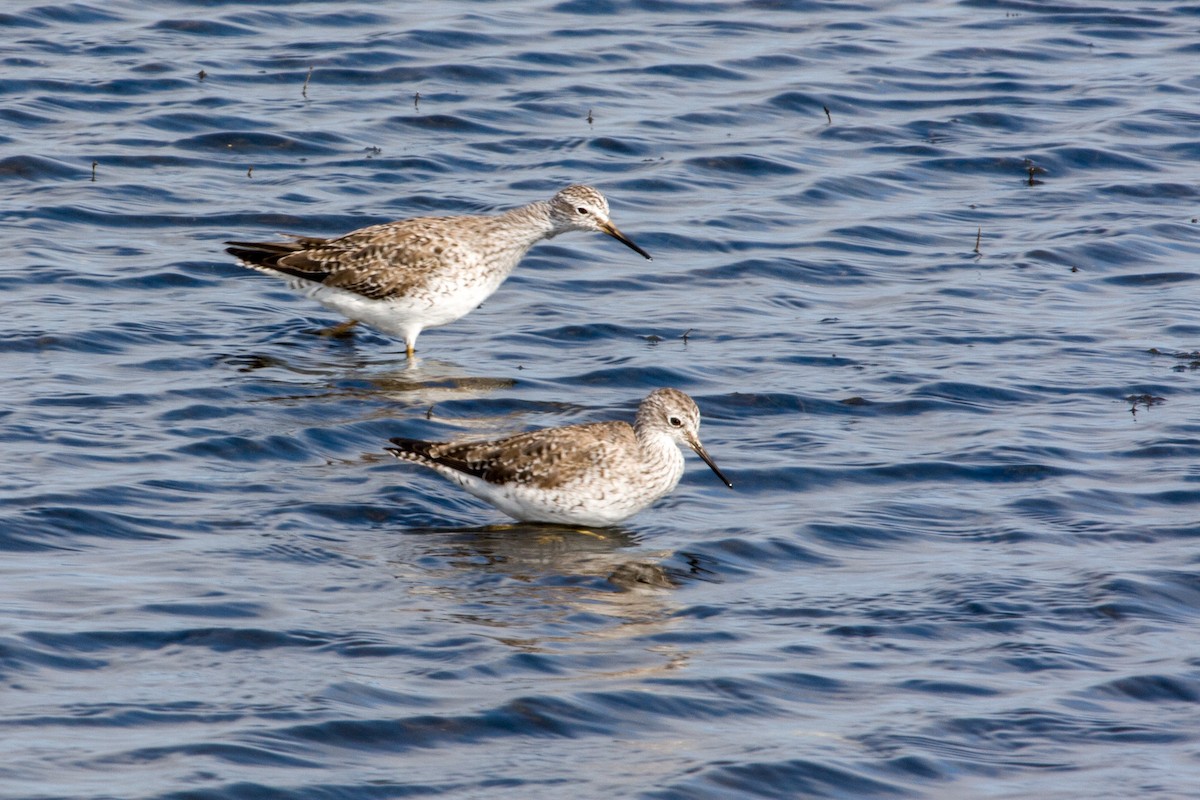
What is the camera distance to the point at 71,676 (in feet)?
28.4

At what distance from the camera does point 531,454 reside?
1118 centimetres

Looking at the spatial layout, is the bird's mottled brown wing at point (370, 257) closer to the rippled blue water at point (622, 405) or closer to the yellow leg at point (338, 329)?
the rippled blue water at point (622, 405)

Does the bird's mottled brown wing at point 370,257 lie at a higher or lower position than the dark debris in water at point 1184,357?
higher

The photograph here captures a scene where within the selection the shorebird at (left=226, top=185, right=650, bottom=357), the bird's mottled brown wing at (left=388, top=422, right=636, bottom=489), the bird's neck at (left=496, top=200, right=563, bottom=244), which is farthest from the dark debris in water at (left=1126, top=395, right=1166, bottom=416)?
the bird's neck at (left=496, top=200, right=563, bottom=244)

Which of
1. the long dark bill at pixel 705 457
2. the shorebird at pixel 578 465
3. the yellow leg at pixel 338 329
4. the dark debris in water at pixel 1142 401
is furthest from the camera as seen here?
the yellow leg at pixel 338 329

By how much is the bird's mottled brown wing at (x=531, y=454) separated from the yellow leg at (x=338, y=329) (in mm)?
4188

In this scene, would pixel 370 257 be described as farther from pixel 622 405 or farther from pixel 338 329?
pixel 622 405

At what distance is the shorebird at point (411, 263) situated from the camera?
14.4 metres

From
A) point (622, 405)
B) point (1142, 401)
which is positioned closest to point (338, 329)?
point (622, 405)

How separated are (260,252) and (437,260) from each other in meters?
1.60

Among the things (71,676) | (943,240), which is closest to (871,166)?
(943,240)

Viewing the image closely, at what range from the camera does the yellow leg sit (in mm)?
15455

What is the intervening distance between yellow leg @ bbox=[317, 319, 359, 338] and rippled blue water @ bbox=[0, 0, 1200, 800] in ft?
0.44

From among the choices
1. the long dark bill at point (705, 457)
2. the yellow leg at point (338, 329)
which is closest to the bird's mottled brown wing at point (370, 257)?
the yellow leg at point (338, 329)
